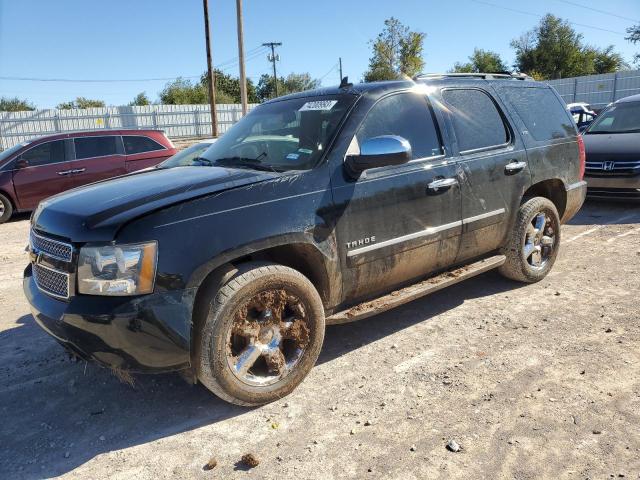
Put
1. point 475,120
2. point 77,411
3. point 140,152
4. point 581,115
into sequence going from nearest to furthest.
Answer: point 77,411 → point 475,120 → point 140,152 → point 581,115

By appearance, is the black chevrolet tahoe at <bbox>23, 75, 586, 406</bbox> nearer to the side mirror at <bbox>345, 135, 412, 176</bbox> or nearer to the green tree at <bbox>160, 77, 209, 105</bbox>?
the side mirror at <bbox>345, 135, 412, 176</bbox>

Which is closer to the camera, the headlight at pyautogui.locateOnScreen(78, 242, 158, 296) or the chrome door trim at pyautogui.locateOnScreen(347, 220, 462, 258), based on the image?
the headlight at pyautogui.locateOnScreen(78, 242, 158, 296)

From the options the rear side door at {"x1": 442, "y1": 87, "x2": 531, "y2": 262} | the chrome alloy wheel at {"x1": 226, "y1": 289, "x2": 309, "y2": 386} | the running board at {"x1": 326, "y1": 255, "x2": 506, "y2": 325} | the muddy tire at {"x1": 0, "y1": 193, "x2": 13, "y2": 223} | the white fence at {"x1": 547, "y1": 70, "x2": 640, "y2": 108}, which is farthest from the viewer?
the white fence at {"x1": 547, "y1": 70, "x2": 640, "y2": 108}

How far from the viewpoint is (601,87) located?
30703 millimetres

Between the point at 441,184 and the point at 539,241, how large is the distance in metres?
1.75

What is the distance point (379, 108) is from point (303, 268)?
1295 millimetres

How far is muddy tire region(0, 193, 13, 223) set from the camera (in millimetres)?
10000

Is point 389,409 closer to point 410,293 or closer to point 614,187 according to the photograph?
point 410,293

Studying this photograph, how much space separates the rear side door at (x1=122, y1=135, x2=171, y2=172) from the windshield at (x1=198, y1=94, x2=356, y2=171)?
715 cm

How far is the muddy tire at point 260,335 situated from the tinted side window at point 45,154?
885 cm

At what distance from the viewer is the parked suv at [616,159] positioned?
8164mm

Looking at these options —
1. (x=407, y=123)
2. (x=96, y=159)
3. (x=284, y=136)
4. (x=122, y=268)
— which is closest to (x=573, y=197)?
(x=407, y=123)

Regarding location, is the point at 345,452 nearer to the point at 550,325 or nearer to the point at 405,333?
the point at 405,333

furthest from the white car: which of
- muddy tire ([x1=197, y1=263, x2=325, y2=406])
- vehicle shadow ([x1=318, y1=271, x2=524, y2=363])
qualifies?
muddy tire ([x1=197, y1=263, x2=325, y2=406])
